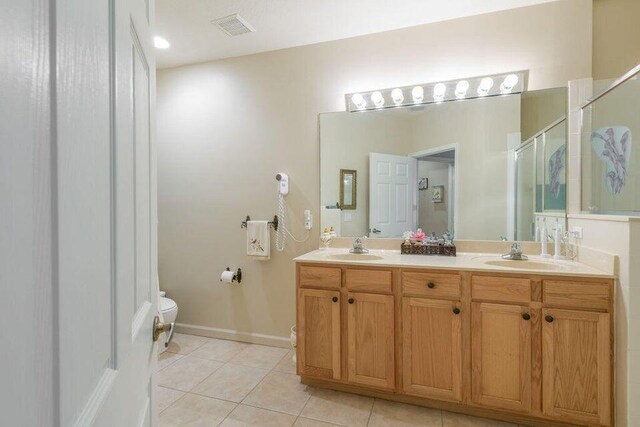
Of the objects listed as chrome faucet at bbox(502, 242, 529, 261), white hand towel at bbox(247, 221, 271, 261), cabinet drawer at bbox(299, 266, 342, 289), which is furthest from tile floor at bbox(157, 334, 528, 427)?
chrome faucet at bbox(502, 242, 529, 261)

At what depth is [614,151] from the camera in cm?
203

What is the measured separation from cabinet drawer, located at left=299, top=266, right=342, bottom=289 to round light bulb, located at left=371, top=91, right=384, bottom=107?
4.64ft

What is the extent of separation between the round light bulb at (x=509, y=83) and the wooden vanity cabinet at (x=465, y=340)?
139 cm

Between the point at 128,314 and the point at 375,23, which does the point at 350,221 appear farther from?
the point at 128,314

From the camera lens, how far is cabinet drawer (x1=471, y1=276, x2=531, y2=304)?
1.82m

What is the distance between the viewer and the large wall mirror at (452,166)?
2299 mm

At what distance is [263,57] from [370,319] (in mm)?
2455

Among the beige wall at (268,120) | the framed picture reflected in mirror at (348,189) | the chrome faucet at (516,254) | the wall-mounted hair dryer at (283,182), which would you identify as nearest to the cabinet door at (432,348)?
the chrome faucet at (516,254)

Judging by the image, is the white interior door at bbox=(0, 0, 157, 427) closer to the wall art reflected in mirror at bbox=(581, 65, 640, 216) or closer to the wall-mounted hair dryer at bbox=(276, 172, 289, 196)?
the wall-mounted hair dryer at bbox=(276, 172, 289, 196)

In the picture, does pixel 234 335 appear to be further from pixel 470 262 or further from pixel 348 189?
pixel 470 262

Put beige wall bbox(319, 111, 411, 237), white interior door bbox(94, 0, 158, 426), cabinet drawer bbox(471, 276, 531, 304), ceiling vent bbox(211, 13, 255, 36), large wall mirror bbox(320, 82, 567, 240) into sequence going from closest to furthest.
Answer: white interior door bbox(94, 0, 158, 426)
cabinet drawer bbox(471, 276, 531, 304)
large wall mirror bbox(320, 82, 567, 240)
ceiling vent bbox(211, 13, 255, 36)
beige wall bbox(319, 111, 411, 237)

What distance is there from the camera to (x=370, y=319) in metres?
2.11

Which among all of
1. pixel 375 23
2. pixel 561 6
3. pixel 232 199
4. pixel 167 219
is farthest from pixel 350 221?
pixel 561 6

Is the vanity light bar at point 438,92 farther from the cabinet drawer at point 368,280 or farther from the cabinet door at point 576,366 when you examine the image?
the cabinet door at point 576,366
